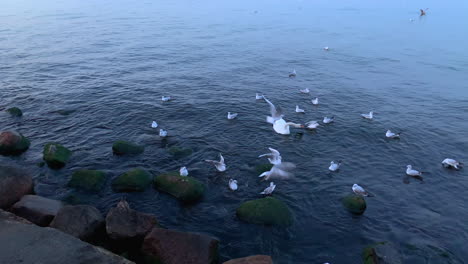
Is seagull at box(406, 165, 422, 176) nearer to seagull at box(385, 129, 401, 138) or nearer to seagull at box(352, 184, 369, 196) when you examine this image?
seagull at box(352, 184, 369, 196)

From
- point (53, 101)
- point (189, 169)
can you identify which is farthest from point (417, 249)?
point (53, 101)

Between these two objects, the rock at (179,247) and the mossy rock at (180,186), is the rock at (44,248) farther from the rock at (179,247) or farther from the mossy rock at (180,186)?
the mossy rock at (180,186)

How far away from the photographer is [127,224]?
467 inches

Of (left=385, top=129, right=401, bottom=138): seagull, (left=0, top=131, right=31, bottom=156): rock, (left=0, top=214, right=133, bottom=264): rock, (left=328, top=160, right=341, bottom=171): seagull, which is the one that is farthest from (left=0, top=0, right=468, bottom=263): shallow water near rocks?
(left=0, top=214, right=133, bottom=264): rock

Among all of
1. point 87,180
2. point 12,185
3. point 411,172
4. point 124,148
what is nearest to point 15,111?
point 124,148

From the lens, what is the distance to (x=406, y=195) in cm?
1584

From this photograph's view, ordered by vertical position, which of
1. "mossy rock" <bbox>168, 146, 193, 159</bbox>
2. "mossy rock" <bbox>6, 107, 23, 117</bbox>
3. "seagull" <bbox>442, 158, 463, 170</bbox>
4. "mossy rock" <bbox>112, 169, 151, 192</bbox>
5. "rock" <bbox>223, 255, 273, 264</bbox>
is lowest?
"seagull" <bbox>442, 158, 463, 170</bbox>

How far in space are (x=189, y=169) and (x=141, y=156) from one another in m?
2.88

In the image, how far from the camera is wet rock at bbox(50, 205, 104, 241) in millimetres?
11562

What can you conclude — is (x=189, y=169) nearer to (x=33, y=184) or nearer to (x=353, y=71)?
(x=33, y=184)

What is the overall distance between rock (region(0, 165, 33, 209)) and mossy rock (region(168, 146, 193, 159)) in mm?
6631

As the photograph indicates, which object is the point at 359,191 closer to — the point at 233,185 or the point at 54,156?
the point at 233,185

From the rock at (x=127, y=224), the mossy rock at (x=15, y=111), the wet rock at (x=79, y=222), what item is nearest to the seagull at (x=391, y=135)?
the rock at (x=127, y=224)

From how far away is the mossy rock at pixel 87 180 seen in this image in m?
14.9
